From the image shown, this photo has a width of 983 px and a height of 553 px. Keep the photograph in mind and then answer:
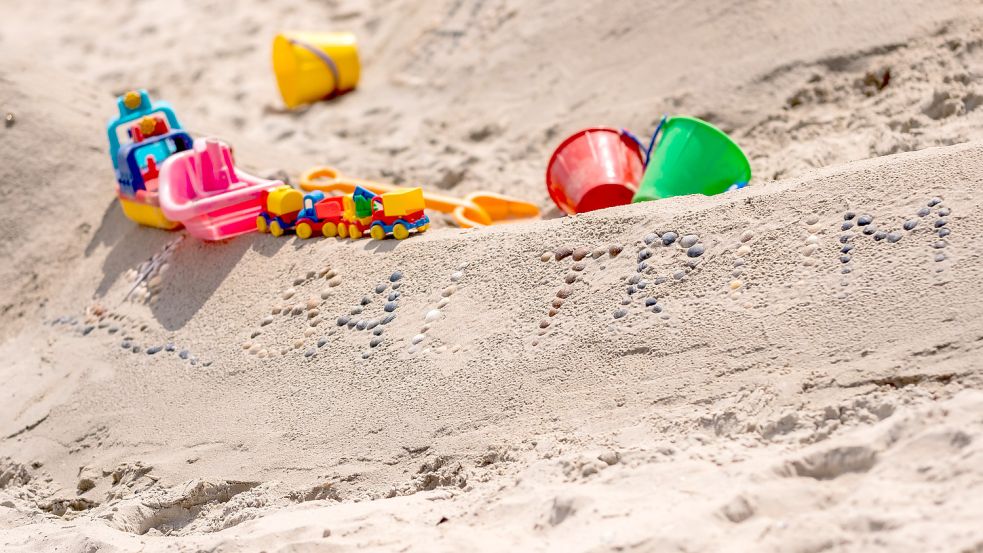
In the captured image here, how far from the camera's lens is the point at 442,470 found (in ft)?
9.70

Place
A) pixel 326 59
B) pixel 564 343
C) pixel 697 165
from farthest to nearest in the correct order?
pixel 326 59
pixel 697 165
pixel 564 343

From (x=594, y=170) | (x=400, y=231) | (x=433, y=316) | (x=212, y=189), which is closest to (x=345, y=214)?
(x=400, y=231)

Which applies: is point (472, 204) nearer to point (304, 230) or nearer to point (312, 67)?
point (304, 230)

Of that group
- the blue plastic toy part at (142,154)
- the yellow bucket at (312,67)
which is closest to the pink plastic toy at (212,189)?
the blue plastic toy part at (142,154)

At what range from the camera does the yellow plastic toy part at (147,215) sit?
14.8 ft

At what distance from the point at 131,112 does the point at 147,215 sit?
0.50 meters

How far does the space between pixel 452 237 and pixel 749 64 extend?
7.07ft

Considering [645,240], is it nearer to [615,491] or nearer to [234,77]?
[615,491]

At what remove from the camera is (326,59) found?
22.6 feet

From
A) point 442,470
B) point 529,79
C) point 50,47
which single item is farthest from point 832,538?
point 50,47

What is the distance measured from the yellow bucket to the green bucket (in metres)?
3.35

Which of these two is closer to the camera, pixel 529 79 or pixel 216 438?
pixel 216 438

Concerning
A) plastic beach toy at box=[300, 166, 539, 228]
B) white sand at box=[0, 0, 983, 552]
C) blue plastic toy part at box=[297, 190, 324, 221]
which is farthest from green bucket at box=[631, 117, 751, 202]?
blue plastic toy part at box=[297, 190, 324, 221]

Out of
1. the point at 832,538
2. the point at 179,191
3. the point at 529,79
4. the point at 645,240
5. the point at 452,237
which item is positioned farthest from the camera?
the point at 529,79
